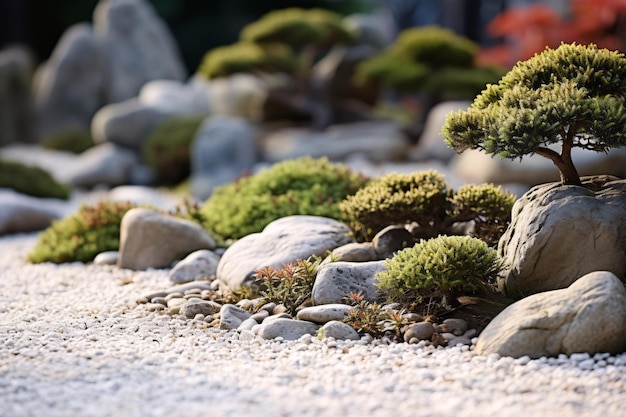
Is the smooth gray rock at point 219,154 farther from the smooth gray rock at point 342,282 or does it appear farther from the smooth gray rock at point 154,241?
the smooth gray rock at point 342,282

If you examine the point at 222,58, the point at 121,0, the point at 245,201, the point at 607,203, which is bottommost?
the point at 607,203

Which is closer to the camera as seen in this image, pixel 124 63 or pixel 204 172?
pixel 204 172

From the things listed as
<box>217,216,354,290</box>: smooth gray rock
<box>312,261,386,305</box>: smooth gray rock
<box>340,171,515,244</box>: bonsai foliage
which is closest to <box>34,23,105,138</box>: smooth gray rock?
<box>217,216,354,290</box>: smooth gray rock

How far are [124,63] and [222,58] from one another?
17.1ft

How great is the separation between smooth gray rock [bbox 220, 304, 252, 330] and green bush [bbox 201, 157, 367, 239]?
76.2 inches

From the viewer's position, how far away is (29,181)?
11531 mm

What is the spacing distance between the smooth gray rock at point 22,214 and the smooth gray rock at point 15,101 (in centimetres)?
769

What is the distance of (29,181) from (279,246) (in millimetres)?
6513

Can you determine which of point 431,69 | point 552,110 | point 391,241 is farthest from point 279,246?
point 431,69

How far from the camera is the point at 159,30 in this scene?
57.5ft

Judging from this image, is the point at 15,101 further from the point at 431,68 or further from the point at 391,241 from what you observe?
the point at 391,241

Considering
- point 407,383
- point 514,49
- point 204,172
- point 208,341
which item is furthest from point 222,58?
point 407,383

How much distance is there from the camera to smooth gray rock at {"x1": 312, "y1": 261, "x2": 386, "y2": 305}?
5.40 meters

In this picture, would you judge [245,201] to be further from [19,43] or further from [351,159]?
[19,43]
